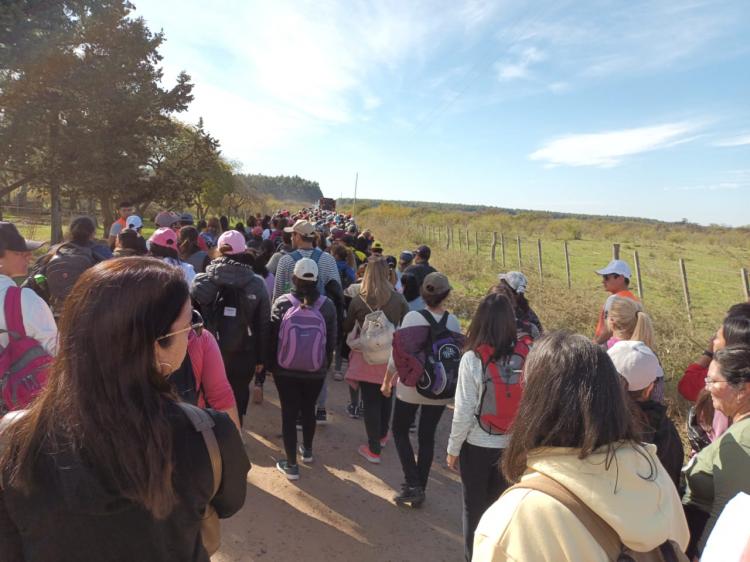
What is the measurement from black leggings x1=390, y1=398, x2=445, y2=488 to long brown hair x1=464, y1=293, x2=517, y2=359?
1.01 metres

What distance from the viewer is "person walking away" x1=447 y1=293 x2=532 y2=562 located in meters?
2.68

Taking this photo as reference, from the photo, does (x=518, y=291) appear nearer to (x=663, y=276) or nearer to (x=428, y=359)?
(x=428, y=359)

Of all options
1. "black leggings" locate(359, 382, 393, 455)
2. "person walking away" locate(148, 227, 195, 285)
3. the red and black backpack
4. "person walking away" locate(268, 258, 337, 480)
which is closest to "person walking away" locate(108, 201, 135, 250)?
"person walking away" locate(148, 227, 195, 285)

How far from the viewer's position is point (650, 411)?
7.14 ft

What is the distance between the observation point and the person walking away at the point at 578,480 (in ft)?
3.89

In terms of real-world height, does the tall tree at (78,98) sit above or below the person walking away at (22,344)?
above

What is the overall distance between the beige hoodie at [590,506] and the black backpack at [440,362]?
2.02m

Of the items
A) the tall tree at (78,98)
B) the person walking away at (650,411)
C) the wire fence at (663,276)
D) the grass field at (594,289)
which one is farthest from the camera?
the tall tree at (78,98)

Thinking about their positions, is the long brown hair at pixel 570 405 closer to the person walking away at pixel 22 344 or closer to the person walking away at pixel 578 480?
the person walking away at pixel 578 480

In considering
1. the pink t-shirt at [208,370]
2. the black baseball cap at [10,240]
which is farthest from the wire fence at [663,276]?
the black baseball cap at [10,240]

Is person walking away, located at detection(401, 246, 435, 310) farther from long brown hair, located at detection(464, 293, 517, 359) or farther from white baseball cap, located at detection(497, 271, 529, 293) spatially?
long brown hair, located at detection(464, 293, 517, 359)

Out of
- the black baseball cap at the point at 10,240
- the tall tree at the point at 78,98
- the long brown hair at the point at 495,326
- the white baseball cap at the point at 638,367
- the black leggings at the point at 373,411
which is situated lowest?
the black leggings at the point at 373,411

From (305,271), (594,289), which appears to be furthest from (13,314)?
(594,289)

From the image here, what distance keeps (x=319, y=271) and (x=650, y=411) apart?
3541 mm
